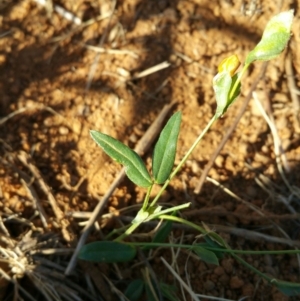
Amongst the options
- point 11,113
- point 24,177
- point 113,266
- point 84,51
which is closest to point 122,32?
point 84,51

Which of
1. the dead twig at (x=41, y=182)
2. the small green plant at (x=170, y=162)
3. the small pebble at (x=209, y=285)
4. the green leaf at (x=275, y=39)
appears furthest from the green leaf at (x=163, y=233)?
the green leaf at (x=275, y=39)

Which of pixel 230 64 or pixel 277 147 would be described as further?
pixel 277 147

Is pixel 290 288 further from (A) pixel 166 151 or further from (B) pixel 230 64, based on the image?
(B) pixel 230 64

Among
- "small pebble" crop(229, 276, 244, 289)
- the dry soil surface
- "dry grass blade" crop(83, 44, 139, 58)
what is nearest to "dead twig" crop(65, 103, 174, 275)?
the dry soil surface

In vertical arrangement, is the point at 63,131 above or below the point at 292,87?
above

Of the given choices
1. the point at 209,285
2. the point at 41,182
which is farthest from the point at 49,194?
the point at 209,285

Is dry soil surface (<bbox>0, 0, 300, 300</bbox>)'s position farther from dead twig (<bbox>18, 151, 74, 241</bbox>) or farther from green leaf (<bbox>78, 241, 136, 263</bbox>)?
green leaf (<bbox>78, 241, 136, 263</bbox>)
